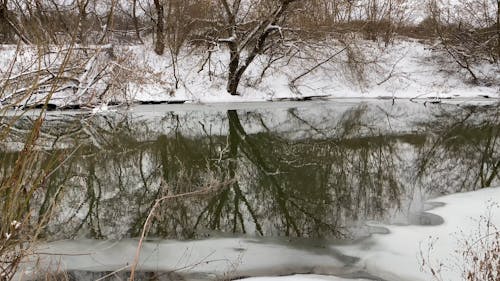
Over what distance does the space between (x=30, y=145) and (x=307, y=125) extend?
497 inches

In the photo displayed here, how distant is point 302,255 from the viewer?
17.4 ft

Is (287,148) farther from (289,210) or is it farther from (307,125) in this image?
(289,210)

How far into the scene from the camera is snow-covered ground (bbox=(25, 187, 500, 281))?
15.9 ft

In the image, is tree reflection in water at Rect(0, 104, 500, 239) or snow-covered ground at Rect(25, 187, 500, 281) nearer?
snow-covered ground at Rect(25, 187, 500, 281)

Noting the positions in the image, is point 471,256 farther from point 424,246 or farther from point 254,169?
point 254,169

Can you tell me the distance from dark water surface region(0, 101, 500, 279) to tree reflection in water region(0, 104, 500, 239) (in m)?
0.03

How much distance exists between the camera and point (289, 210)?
22.6ft

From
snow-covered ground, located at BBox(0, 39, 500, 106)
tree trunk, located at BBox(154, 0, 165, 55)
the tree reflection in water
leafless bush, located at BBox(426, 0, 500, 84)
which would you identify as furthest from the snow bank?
leafless bush, located at BBox(426, 0, 500, 84)

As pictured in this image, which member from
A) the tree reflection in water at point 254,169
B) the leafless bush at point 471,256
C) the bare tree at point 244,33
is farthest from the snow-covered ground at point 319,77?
the leafless bush at point 471,256

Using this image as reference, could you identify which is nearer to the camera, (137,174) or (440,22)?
(137,174)

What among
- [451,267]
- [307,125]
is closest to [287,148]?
[307,125]

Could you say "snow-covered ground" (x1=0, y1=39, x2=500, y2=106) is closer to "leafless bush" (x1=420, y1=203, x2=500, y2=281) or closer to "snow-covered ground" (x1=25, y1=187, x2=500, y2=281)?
"snow-covered ground" (x1=25, y1=187, x2=500, y2=281)

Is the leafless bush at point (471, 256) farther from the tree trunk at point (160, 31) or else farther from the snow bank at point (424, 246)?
the tree trunk at point (160, 31)

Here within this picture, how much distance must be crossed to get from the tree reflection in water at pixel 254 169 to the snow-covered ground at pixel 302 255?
0.38 meters
